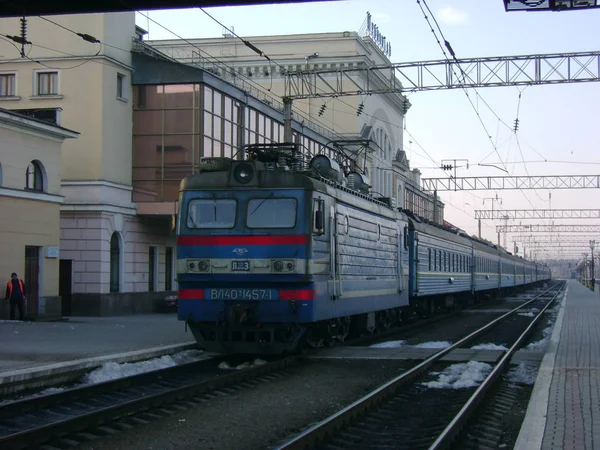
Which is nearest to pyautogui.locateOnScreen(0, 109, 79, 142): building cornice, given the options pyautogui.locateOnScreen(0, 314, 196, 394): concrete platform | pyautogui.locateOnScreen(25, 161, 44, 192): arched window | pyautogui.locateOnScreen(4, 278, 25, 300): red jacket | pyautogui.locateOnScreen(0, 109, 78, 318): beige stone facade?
pyautogui.locateOnScreen(0, 109, 78, 318): beige stone facade

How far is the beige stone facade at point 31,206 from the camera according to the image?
72.3 feet

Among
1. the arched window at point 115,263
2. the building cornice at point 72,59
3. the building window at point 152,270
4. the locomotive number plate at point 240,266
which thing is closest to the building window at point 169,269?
the building window at point 152,270

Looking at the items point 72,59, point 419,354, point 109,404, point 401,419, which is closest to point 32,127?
point 72,59

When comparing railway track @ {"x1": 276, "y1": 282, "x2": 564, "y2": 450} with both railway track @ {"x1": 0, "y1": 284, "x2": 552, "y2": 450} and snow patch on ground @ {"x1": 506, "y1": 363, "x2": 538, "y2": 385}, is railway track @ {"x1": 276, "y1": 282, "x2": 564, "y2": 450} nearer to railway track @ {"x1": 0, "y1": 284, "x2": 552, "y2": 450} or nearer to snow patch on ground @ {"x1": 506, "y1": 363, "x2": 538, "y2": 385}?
snow patch on ground @ {"x1": 506, "y1": 363, "x2": 538, "y2": 385}

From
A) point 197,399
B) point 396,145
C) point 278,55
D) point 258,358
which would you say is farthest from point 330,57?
point 197,399

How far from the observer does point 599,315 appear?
94.7 feet

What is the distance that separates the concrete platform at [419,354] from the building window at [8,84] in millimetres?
16919

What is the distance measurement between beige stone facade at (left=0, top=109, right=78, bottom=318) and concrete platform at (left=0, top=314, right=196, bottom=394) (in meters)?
1.51

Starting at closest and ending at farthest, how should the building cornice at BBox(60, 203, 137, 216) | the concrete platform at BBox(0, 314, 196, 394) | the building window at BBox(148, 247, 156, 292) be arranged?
the concrete platform at BBox(0, 314, 196, 394)
the building cornice at BBox(60, 203, 137, 216)
the building window at BBox(148, 247, 156, 292)

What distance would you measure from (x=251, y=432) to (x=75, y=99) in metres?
20.6

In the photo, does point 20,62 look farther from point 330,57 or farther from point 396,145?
point 396,145

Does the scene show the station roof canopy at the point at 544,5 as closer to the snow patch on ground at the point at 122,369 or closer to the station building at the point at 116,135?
the snow patch on ground at the point at 122,369

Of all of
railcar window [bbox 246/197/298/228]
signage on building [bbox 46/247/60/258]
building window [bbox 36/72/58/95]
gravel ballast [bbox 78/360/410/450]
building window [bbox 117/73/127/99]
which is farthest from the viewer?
building window [bbox 117/73/127/99]

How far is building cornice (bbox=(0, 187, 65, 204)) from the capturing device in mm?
21875
